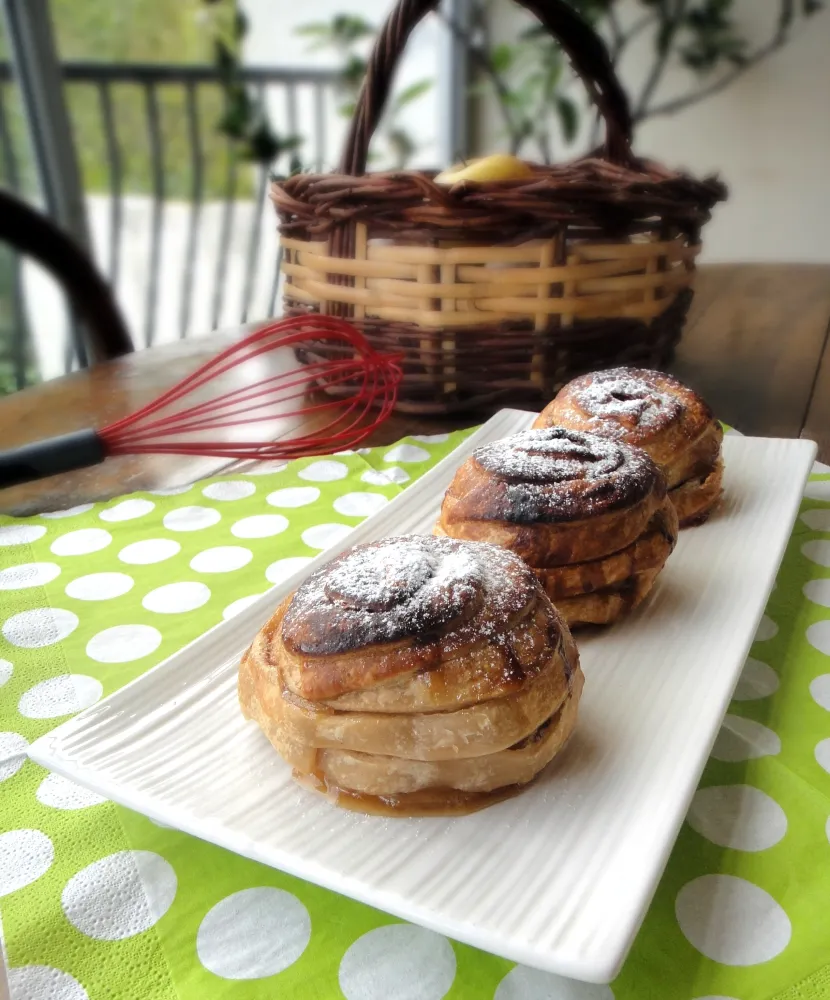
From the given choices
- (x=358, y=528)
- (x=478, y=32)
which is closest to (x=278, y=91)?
(x=478, y=32)

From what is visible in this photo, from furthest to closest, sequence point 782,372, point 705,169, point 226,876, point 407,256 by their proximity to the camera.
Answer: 1. point 705,169
2. point 782,372
3. point 407,256
4. point 226,876

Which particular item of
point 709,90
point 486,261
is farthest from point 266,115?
point 486,261

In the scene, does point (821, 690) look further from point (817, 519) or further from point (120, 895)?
point (120, 895)

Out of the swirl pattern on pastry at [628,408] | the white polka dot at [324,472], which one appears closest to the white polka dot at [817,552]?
the swirl pattern on pastry at [628,408]

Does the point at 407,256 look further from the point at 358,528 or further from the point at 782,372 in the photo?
the point at 782,372

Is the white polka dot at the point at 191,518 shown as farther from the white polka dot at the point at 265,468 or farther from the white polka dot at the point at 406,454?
the white polka dot at the point at 406,454

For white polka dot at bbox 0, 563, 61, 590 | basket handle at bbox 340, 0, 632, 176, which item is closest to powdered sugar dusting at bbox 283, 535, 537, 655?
white polka dot at bbox 0, 563, 61, 590

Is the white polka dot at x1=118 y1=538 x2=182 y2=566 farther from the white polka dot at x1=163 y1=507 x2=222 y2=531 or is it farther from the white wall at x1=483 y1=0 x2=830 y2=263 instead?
the white wall at x1=483 y1=0 x2=830 y2=263

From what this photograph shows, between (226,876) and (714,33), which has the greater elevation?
(714,33)
